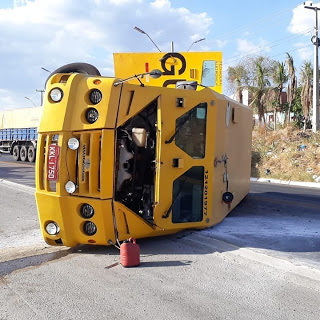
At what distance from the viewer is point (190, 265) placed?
175 inches

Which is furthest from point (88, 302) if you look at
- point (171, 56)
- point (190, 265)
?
point (171, 56)

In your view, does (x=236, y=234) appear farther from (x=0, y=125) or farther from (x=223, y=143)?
(x=0, y=125)

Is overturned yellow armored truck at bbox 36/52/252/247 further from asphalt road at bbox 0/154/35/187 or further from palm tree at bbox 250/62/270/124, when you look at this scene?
palm tree at bbox 250/62/270/124

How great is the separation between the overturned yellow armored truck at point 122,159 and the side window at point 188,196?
1 cm

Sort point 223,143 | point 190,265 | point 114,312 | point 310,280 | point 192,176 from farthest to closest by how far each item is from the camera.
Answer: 1. point 223,143
2. point 192,176
3. point 190,265
4. point 310,280
5. point 114,312

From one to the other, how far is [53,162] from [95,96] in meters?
0.96

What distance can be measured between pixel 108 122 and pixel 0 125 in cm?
3094

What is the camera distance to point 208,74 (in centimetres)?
971

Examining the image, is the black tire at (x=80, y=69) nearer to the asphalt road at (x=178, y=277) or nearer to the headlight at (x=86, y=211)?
the headlight at (x=86, y=211)

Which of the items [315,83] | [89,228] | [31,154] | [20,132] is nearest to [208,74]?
[89,228]

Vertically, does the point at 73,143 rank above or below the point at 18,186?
above

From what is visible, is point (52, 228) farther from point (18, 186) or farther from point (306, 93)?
point (306, 93)

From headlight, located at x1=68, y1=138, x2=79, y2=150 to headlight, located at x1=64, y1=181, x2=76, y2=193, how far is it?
426 millimetres

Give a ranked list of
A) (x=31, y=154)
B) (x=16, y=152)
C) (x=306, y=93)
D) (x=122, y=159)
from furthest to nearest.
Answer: (x=16, y=152), (x=31, y=154), (x=306, y=93), (x=122, y=159)
